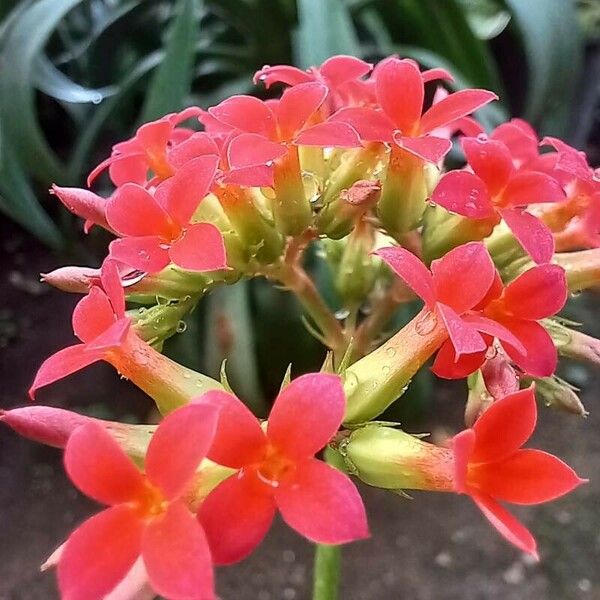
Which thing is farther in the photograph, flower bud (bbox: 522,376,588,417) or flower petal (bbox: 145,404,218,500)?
flower bud (bbox: 522,376,588,417)

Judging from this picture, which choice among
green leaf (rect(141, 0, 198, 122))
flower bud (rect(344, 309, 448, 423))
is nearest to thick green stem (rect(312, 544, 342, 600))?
flower bud (rect(344, 309, 448, 423))

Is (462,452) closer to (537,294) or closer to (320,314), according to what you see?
(537,294)

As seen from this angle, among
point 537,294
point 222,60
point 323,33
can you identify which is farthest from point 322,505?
point 222,60

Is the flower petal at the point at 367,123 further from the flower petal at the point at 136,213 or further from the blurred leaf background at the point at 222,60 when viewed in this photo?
the blurred leaf background at the point at 222,60

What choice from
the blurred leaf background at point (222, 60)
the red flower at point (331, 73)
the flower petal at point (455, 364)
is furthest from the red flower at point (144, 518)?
the blurred leaf background at point (222, 60)

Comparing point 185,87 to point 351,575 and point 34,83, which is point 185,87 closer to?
point 34,83

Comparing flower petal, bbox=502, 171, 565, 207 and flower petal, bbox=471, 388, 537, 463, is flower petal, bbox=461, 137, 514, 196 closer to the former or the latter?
flower petal, bbox=502, 171, 565, 207

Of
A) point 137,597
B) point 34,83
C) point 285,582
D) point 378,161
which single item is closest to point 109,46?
point 34,83
